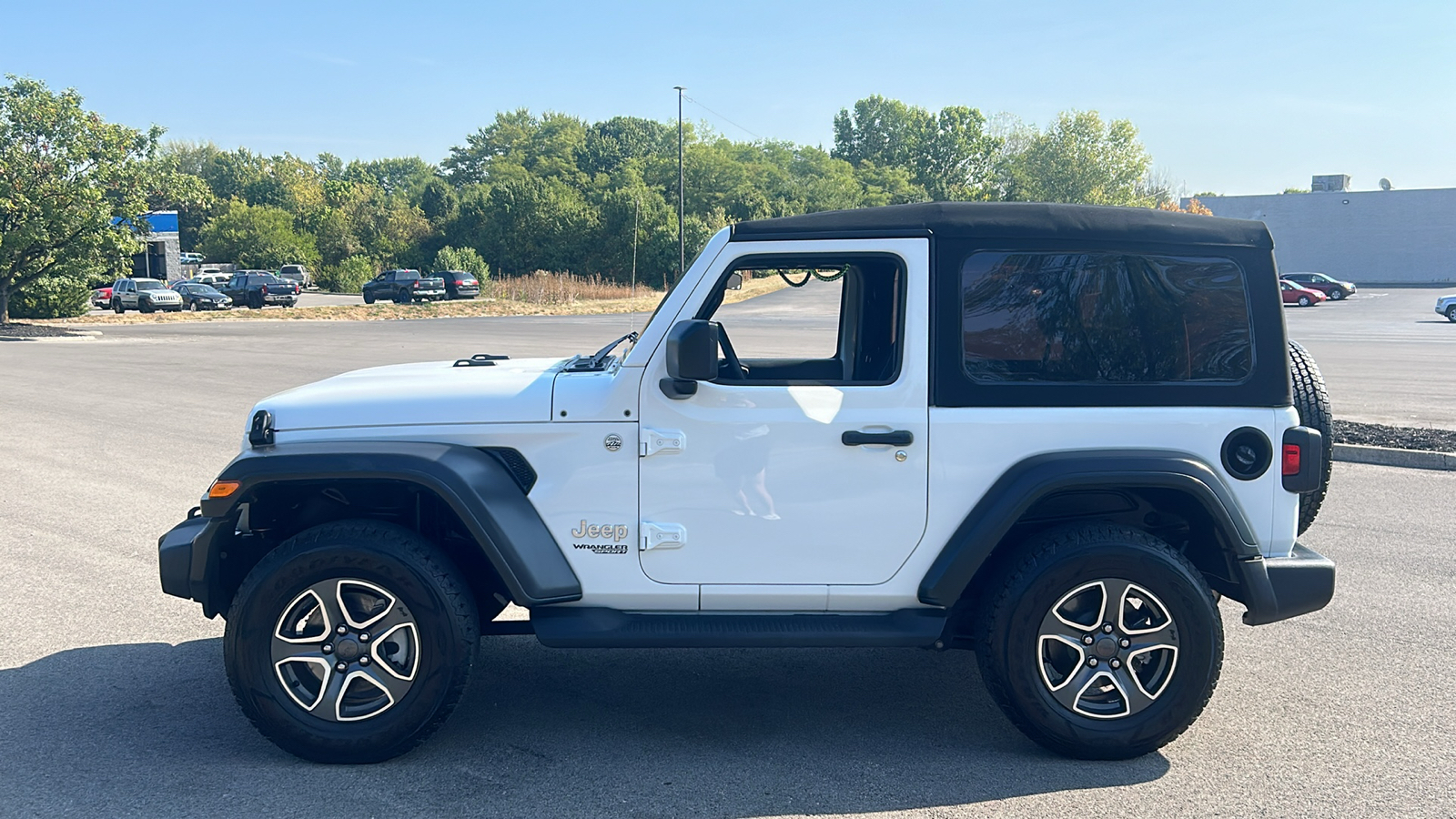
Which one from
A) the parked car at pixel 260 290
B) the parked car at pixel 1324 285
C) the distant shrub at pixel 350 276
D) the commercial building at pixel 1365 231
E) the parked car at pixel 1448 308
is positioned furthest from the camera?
the distant shrub at pixel 350 276

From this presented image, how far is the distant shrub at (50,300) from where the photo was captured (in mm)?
33844

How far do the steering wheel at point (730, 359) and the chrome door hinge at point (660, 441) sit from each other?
41 cm

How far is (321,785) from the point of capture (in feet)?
12.4

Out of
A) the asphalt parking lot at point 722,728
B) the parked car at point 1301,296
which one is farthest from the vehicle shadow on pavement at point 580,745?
the parked car at point 1301,296

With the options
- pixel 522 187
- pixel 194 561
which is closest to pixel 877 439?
pixel 194 561

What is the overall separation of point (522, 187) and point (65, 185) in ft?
174

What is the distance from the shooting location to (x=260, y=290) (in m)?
48.8

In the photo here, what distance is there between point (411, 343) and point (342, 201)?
7393cm

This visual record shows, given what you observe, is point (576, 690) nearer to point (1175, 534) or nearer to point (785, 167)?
point (1175, 534)

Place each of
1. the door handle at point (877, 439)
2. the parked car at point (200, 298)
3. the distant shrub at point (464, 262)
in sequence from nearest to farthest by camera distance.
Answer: the door handle at point (877, 439)
the parked car at point (200, 298)
the distant shrub at point (464, 262)

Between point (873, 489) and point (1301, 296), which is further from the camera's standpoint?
point (1301, 296)

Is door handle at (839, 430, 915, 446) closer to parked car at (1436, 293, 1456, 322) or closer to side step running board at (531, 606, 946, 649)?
side step running board at (531, 606, 946, 649)

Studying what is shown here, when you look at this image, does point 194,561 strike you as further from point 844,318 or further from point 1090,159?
point 1090,159

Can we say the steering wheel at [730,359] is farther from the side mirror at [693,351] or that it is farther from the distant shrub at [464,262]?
the distant shrub at [464,262]
